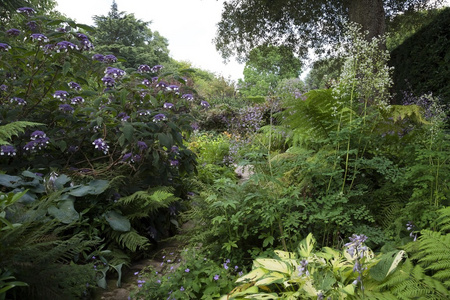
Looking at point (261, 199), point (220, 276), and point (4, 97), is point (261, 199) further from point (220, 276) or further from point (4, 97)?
point (4, 97)

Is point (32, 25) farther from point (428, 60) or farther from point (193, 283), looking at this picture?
point (428, 60)

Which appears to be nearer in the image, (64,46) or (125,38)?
(64,46)

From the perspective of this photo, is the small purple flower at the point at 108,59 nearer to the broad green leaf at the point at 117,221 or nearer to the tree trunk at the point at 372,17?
the broad green leaf at the point at 117,221

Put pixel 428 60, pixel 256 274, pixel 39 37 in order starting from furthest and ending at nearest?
1. pixel 428 60
2. pixel 39 37
3. pixel 256 274

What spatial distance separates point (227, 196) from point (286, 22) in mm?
6759

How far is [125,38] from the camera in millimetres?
25547

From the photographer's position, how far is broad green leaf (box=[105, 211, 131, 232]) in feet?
7.68

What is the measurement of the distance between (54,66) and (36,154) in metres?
0.82

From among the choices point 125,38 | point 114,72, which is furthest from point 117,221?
point 125,38

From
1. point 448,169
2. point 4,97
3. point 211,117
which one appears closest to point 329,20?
point 211,117

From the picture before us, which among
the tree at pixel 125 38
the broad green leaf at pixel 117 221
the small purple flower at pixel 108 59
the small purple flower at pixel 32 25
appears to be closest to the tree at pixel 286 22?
the small purple flower at pixel 108 59

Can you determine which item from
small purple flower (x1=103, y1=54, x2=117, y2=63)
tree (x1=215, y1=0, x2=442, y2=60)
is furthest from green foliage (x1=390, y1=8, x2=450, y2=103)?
small purple flower (x1=103, y1=54, x2=117, y2=63)

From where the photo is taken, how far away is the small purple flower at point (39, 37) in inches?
97.4

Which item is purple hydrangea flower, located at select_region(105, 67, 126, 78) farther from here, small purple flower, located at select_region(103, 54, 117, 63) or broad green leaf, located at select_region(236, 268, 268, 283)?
broad green leaf, located at select_region(236, 268, 268, 283)
